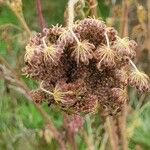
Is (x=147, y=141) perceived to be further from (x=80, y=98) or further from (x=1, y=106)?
(x=80, y=98)

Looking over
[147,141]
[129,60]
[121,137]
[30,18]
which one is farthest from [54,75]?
[30,18]

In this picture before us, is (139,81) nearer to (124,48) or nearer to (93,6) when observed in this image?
(124,48)

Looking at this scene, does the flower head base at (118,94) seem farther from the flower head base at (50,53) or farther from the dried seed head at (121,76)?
A: the flower head base at (50,53)

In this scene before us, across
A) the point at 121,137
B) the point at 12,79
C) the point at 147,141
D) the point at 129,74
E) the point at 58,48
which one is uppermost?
the point at 58,48

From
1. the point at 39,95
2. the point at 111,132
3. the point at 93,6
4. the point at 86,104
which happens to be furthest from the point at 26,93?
the point at 86,104

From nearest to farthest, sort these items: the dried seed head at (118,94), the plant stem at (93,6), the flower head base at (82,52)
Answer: the flower head base at (82,52)
the dried seed head at (118,94)
the plant stem at (93,6)

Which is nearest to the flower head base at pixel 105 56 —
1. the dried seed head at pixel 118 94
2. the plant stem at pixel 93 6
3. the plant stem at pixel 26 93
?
the dried seed head at pixel 118 94

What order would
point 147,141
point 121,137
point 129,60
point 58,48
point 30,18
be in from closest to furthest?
1. point 58,48
2. point 129,60
3. point 121,137
4. point 147,141
5. point 30,18

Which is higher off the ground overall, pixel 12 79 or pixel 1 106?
pixel 12 79
